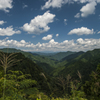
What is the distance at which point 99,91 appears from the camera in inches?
488

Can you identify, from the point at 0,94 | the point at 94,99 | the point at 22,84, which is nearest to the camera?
the point at 0,94

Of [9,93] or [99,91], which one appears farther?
[99,91]

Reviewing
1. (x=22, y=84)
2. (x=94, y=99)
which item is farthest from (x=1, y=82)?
(x=94, y=99)

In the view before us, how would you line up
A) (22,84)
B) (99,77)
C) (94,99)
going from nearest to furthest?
1. (22,84)
2. (94,99)
3. (99,77)

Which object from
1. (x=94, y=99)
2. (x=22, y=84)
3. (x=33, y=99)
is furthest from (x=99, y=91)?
(x=22, y=84)

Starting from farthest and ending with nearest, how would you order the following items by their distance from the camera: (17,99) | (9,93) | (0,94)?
(0,94) < (9,93) < (17,99)

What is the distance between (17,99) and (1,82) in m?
2.63

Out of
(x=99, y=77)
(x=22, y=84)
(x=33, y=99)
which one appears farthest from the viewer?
(x=99, y=77)

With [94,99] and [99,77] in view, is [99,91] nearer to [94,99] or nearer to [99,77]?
[94,99]

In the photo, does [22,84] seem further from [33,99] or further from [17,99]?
[17,99]

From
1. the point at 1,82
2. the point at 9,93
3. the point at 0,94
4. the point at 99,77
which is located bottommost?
the point at 99,77

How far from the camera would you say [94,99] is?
443 inches

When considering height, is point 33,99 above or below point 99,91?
above

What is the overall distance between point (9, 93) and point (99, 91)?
14.1 meters
